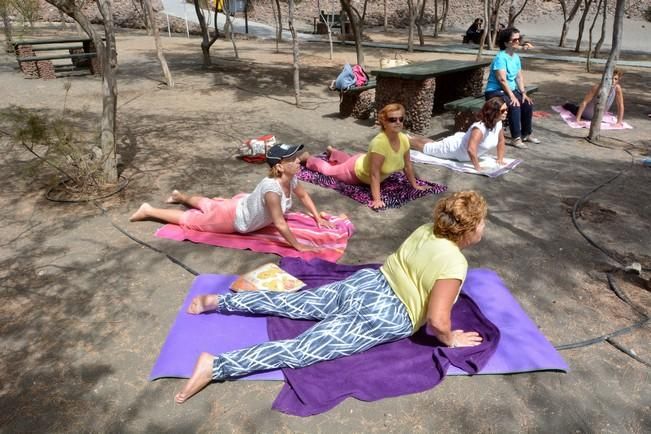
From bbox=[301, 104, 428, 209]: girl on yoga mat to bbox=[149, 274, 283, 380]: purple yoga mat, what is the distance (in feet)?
6.98

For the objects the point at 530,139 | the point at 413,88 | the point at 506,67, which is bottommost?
the point at 530,139

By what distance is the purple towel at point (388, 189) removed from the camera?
15.5 feet

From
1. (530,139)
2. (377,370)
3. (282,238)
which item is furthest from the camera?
(530,139)

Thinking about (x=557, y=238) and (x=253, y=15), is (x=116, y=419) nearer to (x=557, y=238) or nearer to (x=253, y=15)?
(x=557, y=238)

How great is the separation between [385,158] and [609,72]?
4190 mm

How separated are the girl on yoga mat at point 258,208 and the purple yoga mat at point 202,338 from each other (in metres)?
0.93

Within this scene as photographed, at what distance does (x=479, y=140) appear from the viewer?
5508 mm

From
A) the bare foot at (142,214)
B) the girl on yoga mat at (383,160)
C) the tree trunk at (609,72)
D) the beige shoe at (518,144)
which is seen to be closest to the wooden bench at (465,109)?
the beige shoe at (518,144)

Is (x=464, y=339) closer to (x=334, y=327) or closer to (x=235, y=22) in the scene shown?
(x=334, y=327)

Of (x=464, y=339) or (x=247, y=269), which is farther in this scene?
(x=247, y=269)

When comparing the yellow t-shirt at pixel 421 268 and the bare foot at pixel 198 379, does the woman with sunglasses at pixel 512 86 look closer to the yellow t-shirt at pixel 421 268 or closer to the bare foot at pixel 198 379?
the yellow t-shirt at pixel 421 268

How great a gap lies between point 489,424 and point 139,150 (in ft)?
17.9

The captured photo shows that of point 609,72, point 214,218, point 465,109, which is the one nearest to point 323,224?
point 214,218

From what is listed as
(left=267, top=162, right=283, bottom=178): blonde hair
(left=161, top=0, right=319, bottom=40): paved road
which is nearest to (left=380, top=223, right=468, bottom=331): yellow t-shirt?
(left=267, top=162, right=283, bottom=178): blonde hair
